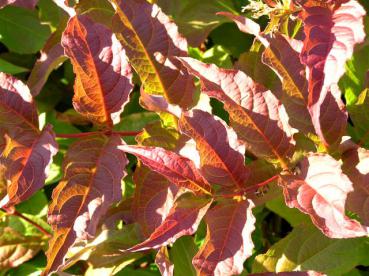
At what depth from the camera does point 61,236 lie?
1.02 m

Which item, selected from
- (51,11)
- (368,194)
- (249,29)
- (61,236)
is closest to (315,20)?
(249,29)

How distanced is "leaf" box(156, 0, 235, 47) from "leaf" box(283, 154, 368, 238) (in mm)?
540

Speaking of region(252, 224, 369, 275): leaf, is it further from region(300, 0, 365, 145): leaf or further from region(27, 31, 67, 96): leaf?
region(27, 31, 67, 96): leaf

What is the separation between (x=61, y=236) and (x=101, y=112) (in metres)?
0.27

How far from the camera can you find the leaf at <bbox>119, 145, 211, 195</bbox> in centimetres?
95

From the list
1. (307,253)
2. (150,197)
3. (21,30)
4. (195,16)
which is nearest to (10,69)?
(21,30)

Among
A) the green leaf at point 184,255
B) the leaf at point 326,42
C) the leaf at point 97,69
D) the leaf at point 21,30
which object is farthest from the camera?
the leaf at point 21,30

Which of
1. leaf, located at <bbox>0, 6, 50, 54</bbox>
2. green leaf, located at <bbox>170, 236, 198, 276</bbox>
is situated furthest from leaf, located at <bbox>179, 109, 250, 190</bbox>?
leaf, located at <bbox>0, 6, 50, 54</bbox>

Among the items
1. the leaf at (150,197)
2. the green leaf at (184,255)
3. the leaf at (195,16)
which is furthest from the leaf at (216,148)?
the leaf at (195,16)

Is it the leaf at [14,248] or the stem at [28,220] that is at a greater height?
the stem at [28,220]

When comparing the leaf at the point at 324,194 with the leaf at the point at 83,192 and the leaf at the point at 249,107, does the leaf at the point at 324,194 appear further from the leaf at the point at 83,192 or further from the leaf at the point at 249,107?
the leaf at the point at 83,192

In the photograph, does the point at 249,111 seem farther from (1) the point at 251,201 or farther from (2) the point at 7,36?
(2) the point at 7,36

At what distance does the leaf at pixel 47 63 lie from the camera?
4.25 ft

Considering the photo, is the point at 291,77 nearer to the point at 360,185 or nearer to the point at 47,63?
the point at 360,185
